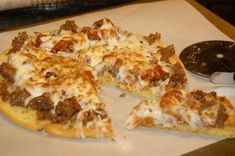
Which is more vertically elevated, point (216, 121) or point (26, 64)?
point (26, 64)

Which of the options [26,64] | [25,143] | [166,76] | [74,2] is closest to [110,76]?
[166,76]

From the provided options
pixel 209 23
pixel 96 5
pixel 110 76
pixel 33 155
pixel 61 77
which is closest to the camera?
pixel 33 155

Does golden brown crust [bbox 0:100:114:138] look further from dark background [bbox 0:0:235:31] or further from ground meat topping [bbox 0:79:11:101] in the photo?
dark background [bbox 0:0:235:31]

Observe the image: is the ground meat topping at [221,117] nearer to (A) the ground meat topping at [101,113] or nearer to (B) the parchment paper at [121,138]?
(B) the parchment paper at [121,138]

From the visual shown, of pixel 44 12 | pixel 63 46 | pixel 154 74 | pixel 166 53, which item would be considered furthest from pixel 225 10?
pixel 63 46

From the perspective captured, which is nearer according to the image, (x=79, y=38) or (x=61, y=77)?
(x=61, y=77)

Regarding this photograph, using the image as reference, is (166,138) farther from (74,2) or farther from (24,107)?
(74,2)

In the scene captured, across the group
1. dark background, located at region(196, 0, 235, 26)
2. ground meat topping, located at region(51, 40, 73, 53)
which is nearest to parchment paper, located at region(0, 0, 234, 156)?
ground meat topping, located at region(51, 40, 73, 53)

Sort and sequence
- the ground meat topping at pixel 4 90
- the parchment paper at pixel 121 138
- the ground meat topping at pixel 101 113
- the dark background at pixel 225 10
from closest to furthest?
1. the parchment paper at pixel 121 138
2. the ground meat topping at pixel 101 113
3. the ground meat topping at pixel 4 90
4. the dark background at pixel 225 10

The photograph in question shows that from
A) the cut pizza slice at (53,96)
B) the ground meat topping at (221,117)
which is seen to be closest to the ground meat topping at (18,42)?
the cut pizza slice at (53,96)

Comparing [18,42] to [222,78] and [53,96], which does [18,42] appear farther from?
[222,78]
